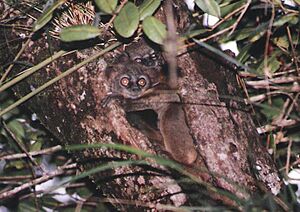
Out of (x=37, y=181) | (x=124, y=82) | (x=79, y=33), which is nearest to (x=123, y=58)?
(x=124, y=82)

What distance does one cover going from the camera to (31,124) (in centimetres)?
336

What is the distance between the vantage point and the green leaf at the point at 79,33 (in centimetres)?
228

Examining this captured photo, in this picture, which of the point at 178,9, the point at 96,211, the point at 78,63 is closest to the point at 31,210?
the point at 96,211

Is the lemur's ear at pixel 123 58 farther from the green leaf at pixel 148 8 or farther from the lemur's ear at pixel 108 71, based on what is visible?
the green leaf at pixel 148 8

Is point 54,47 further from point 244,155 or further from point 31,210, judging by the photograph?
point 31,210

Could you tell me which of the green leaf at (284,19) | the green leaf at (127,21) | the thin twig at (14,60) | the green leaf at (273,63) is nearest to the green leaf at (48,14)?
the green leaf at (127,21)

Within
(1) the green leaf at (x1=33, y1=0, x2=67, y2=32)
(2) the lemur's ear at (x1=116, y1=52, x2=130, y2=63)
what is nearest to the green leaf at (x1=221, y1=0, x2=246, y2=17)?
(2) the lemur's ear at (x1=116, y1=52, x2=130, y2=63)

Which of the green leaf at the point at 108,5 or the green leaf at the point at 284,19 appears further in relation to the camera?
the green leaf at the point at 284,19

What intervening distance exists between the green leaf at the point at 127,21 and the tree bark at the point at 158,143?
271mm

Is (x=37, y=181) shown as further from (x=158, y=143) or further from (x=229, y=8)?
(x=229, y=8)

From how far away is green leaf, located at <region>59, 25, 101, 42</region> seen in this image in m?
2.28

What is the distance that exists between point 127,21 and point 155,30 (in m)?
0.09

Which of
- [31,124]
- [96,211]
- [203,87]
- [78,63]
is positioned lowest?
[96,211]

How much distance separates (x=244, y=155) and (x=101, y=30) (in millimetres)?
639
